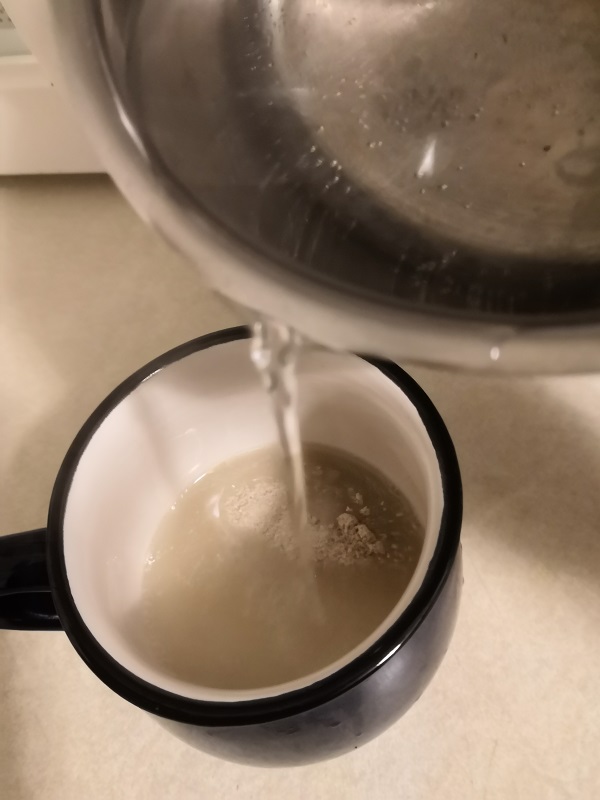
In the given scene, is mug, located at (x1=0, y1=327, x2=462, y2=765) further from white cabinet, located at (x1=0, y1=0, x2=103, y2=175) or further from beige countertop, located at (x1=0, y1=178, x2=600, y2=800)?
white cabinet, located at (x1=0, y1=0, x2=103, y2=175)

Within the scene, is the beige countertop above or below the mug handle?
below

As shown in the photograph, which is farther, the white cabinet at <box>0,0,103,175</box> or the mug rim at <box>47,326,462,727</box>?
the white cabinet at <box>0,0,103,175</box>

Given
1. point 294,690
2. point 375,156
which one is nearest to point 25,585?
point 294,690

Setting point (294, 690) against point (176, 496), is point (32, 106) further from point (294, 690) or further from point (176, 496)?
point (294, 690)

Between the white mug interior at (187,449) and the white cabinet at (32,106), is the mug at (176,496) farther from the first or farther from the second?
the white cabinet at (32,106)

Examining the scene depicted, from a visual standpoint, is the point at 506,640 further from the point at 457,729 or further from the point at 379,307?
the point at 379,307

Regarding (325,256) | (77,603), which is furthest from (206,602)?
(325,256)

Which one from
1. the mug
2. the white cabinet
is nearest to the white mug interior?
the mug
